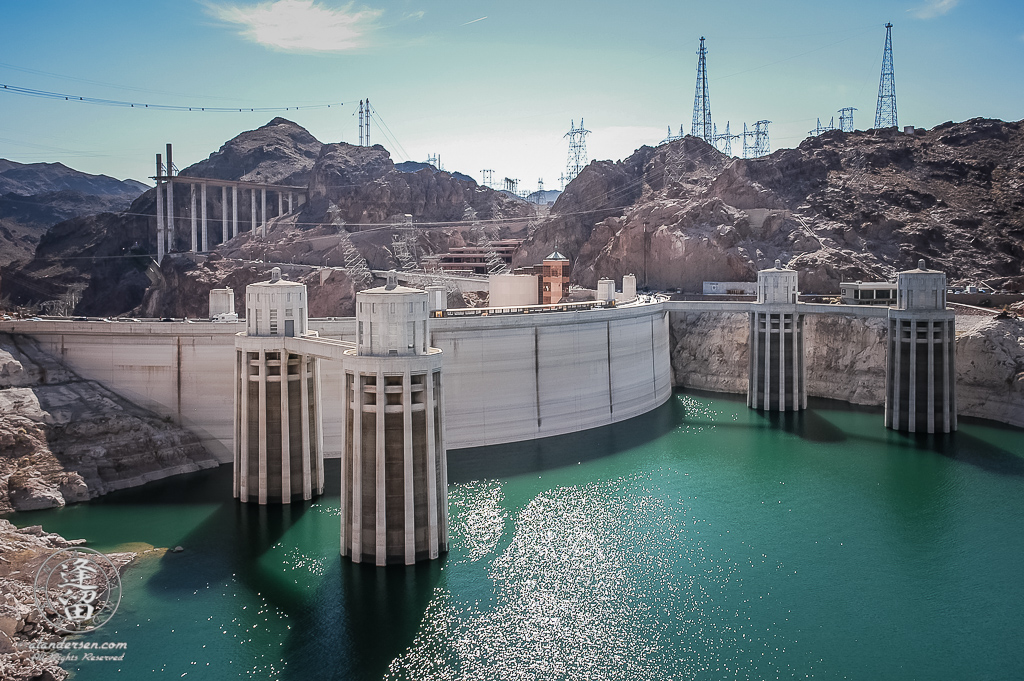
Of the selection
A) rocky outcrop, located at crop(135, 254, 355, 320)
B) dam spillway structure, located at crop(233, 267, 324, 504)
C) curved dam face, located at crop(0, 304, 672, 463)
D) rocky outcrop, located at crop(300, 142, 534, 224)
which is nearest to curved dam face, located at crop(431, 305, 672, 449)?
curved dam face, located at crop(0, 304, 672, 463)

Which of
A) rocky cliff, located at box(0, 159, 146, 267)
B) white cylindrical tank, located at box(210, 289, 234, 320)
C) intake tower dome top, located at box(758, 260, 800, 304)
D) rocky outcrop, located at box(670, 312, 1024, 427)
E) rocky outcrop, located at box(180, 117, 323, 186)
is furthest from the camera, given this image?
rocky outcrop, located at box(180, 117, 323, 186)

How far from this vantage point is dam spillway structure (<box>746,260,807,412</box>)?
63.1 meters

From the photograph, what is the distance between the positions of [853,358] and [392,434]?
1908 inches

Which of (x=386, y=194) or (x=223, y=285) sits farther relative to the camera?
(x=386, y=194)

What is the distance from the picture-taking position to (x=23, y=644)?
2511 cm

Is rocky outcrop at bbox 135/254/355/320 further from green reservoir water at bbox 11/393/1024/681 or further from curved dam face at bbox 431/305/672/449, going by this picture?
green reservoir water at bbox 11/393/1024/681

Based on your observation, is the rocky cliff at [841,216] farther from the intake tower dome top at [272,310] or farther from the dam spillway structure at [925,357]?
the intake tower dome top at [272,310]

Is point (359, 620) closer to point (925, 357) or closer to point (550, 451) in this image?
point (550, 451)

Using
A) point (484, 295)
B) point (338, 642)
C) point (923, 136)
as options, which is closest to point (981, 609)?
point (338, 642)

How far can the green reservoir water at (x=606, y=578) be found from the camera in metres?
26.0

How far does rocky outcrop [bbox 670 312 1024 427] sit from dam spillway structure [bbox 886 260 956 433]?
5.39 m

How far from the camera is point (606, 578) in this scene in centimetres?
3191

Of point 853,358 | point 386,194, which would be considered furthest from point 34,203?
point 853,358

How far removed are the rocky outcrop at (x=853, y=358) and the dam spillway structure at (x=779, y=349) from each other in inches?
213
